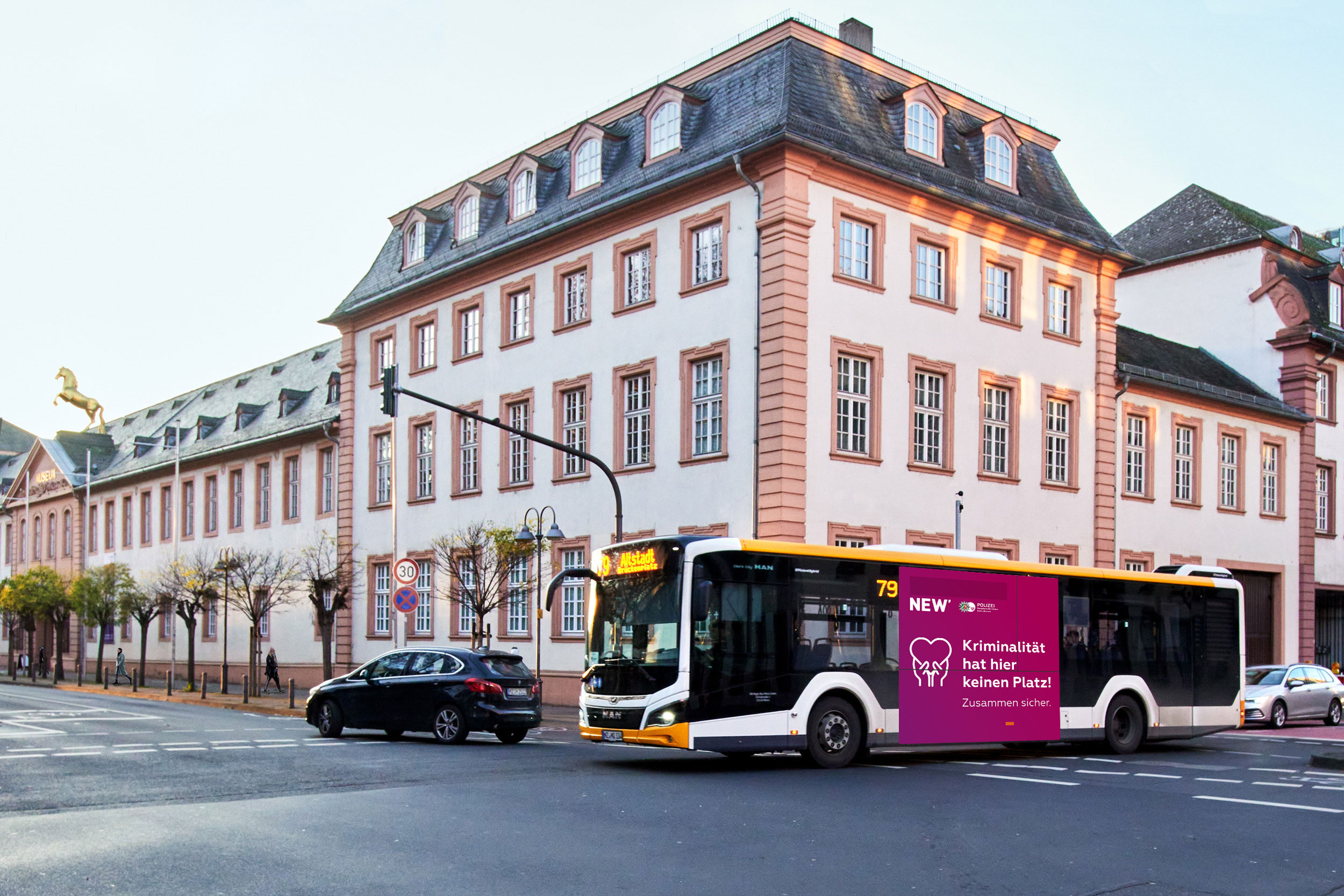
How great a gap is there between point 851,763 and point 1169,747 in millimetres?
7680

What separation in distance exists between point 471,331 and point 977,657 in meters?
21.7

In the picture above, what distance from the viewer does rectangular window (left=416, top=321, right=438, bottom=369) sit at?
39.1 meters

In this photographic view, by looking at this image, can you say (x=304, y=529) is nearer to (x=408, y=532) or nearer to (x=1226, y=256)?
(x=408, y=532)

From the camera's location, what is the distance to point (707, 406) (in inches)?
1153

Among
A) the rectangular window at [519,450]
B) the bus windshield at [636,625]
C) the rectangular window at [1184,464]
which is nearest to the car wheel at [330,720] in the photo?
the bus windshield at [636,625]

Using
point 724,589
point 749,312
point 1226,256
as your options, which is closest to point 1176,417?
point 1226,256

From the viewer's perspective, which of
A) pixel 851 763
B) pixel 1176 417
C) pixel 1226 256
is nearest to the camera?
pixel 851 763

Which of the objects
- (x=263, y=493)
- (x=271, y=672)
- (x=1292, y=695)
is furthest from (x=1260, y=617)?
(x=263, y=493)

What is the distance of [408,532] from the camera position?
39531 mm

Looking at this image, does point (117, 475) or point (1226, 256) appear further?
point (117, 475)

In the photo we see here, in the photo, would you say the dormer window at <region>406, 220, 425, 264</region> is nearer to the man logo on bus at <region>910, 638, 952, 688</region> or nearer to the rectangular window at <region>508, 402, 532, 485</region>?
the rectangular window at <region>508, 402, 532, 485</region>

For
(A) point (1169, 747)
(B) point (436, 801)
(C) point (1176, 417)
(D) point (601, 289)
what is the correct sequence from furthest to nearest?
(C) point (1176, 417) < (D) point (601, 289) < (A) point (1169, 747) < (B) point (436, 801)

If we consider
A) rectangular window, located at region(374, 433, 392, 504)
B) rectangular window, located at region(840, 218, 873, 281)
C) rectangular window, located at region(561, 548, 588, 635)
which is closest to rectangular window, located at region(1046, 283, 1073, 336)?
rectangular window, located at region(840, 218, 873, 281)

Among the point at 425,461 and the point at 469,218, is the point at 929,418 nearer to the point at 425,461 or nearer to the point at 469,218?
the point at 469,218
